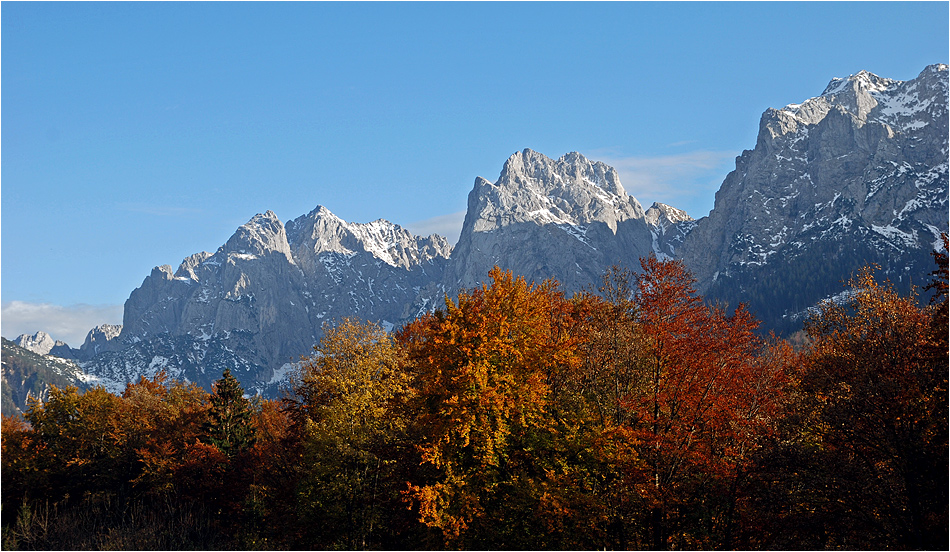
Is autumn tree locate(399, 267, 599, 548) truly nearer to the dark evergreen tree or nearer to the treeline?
the treeline

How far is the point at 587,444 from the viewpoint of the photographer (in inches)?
1230

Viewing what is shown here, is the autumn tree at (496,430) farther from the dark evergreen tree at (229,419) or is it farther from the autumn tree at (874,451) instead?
the dark evergreen tree at (229,419)

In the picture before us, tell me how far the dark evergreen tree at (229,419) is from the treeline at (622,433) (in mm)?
13337

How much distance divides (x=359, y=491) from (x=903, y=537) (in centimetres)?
2551

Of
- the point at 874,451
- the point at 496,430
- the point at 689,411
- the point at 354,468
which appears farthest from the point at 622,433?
the point at 354,468

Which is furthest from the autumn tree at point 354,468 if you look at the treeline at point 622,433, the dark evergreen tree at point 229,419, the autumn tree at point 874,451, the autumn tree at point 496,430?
the dark evergreen tree at point 229,419

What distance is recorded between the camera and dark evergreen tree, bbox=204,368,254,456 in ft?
199

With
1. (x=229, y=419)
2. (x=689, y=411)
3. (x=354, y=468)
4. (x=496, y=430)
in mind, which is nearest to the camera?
(x=689, y=411)

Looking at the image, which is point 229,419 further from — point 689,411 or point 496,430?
point 689,411

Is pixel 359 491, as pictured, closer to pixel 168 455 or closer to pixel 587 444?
pixel 587 444

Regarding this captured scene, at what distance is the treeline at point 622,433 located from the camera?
77.5ft

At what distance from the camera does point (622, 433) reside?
29328 millimetres

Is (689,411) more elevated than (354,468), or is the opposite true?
(689,411)

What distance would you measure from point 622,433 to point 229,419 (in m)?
42.8
